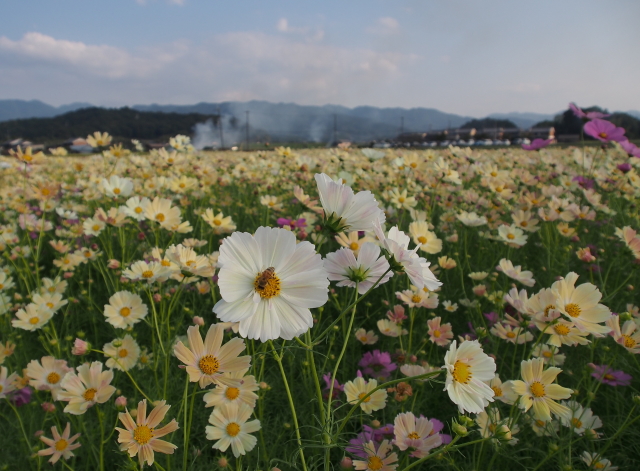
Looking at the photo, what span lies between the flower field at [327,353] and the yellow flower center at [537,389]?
1 centimetres

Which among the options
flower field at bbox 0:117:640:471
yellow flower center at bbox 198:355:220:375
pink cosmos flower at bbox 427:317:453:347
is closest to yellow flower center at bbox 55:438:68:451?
flower field at bbox 0:117:640:471

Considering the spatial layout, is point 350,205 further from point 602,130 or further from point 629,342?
point 602,130

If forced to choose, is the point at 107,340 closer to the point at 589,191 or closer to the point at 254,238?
the point at 254,238

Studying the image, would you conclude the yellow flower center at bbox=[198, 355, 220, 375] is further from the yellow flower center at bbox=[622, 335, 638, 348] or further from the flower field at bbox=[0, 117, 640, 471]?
the yellow flower center at bbox=[622, 335, 638, 348]

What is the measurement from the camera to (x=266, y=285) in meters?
0.54

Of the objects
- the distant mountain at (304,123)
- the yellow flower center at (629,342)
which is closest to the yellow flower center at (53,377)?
the yellow flower center at (629,342)

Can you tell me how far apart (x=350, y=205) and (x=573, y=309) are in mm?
565

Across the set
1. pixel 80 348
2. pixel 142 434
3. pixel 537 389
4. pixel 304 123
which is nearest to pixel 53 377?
pixel 80 348

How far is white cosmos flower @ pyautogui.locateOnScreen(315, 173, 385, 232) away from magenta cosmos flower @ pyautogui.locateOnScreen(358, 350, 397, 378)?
0.67 meters

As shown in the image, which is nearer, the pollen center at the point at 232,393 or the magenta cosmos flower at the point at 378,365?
the pollen center at the point at 232,393

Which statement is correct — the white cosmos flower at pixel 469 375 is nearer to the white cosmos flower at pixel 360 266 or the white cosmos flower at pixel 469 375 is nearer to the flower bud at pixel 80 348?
the white cosmos flower at pixel 360 266

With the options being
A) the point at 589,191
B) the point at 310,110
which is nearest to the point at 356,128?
the point at 310,110

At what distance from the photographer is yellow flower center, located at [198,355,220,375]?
638 mm

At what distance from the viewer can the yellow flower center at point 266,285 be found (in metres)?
0.54
